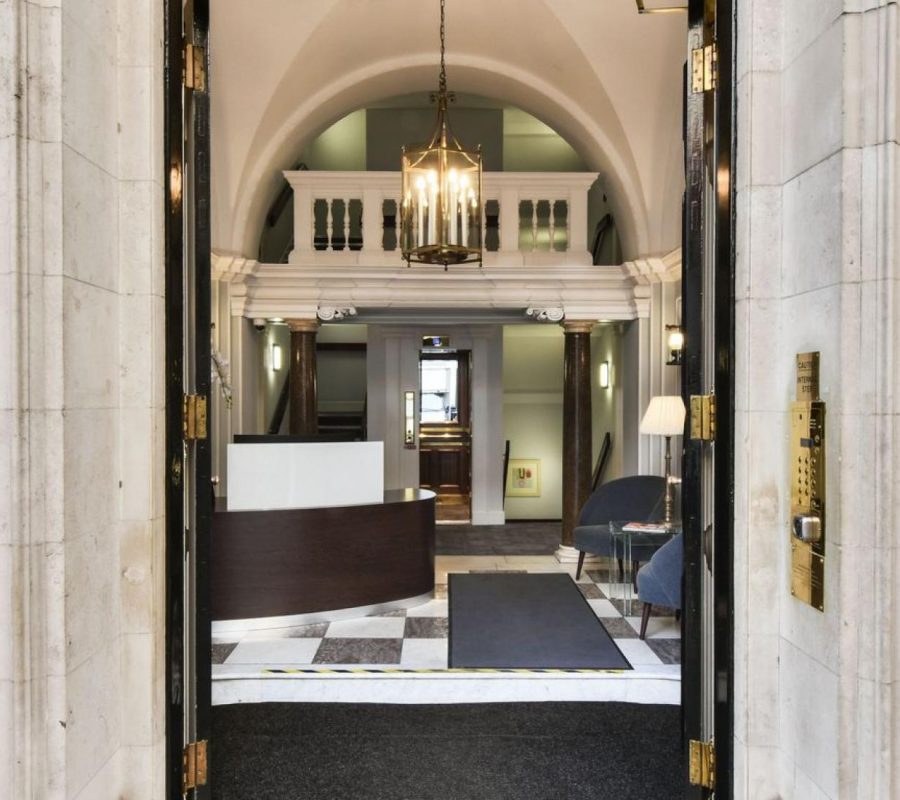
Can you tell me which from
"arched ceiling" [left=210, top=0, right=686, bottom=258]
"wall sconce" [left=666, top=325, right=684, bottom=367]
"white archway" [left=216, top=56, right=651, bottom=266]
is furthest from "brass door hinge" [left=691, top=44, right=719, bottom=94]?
"white archway" [left=216, top=56, right=651, bottom=266]

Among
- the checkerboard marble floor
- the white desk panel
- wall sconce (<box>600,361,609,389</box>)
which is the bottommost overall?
the checkerboard marble floor

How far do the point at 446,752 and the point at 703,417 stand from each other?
79.6 inches

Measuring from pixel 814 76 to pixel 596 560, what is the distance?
6.22 metres

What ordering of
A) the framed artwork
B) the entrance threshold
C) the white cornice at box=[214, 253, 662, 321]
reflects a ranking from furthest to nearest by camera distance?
1. the framed artwork
2. the white cornice at box=[214, 253, 662, 321]
3. the entrance threshold

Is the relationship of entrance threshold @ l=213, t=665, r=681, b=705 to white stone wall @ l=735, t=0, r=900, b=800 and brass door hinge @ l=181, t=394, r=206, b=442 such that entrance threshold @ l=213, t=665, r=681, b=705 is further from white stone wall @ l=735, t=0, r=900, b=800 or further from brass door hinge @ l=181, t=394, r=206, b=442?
brass door hinge @ l=181, t=394, r=206, b=442

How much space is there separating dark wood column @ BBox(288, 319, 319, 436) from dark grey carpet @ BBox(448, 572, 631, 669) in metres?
2.42

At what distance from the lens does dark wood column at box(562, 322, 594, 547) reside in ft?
26.0

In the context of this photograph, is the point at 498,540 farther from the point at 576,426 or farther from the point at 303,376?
the point at 303,376

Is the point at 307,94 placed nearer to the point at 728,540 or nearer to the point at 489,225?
the point at 489,225

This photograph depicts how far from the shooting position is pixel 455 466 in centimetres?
1073

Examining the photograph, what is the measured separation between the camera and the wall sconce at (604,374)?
36.1 feet

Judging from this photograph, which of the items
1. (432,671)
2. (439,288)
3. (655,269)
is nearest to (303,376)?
(439,288)

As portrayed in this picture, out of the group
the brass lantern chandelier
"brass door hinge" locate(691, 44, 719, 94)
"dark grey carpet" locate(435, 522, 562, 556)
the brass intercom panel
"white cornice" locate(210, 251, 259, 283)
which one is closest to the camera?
the brass intercom panel

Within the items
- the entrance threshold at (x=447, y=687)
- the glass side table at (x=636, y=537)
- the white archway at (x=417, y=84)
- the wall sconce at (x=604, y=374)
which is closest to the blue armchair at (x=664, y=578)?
the entrance threshold at (x=447, y=687)
